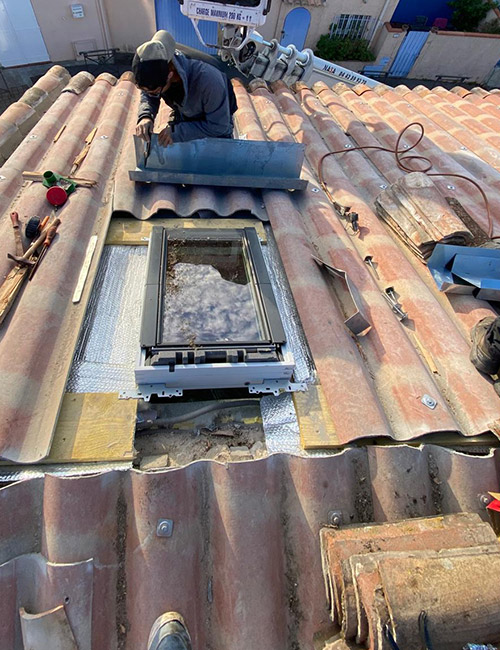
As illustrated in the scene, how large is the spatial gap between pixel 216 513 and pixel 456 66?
2411 cm

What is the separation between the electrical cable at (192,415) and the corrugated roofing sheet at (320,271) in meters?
0.55

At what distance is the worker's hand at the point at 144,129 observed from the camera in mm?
3768

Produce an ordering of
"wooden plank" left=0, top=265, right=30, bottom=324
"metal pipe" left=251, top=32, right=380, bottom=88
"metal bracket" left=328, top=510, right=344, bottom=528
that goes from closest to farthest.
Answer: "metal bracket" left=328, top=510, right=344, bottom=528, "wooden plank" left=0, top=265, right=30, bottom=324, "metal pipe" left=251, top=32, right=380, bottom=88

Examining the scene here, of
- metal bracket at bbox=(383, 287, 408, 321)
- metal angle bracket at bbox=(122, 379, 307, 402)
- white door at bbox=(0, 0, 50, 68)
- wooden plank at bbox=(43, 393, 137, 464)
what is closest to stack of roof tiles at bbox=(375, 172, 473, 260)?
metal bracket at bbox=(383, 287, 408, 321)

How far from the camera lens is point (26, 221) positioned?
3.49 meters

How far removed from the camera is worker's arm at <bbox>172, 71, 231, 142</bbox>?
12.8ft

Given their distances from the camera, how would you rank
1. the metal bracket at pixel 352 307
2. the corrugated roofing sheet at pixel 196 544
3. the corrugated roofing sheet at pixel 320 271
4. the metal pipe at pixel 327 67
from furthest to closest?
the metal pipe at pixel 327 67 < the metal bracket at pixel 352 307 < the corrugated roofing sheet at pixel 320 271 < the corrugated roofing sheet at pixel 196 544

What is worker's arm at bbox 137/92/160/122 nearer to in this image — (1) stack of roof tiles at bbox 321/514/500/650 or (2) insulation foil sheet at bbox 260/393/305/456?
(2) insulation foil sheet at bbox 260/393/305/456

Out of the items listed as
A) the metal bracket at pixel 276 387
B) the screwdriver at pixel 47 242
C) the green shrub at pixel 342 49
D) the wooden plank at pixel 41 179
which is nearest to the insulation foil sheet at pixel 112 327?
the screwdriver at pixel 47 242

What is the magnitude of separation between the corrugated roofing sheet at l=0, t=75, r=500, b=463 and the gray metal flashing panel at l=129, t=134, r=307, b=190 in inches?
5.8

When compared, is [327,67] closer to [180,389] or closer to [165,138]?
[165,138]

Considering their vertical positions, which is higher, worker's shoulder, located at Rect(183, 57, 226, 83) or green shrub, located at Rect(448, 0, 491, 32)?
worker's shoulder, located at Rect(183, 57, 226, 83)

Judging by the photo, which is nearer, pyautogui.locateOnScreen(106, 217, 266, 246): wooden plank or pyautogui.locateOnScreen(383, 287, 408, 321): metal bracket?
pyautogui.locateOnScreen(383, 287, 408, 321): metal bracket

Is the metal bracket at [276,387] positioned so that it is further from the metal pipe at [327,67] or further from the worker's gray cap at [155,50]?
the metal pipe at [327,67]
